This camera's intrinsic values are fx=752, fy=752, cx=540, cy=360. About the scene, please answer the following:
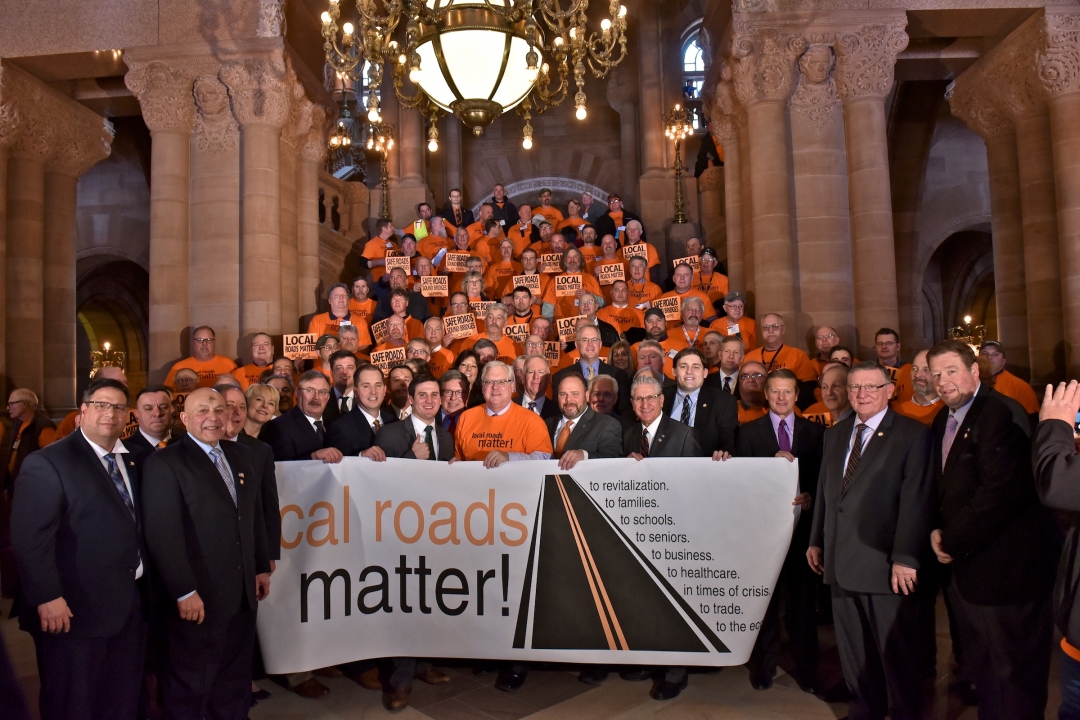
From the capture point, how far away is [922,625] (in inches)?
167

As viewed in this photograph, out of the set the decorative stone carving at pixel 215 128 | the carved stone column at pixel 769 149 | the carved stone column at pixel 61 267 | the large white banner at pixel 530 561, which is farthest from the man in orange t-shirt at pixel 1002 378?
the carved stone column at pixel 61 267

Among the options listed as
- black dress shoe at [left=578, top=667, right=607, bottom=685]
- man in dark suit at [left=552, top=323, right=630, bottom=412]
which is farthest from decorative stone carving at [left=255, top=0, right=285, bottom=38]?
black dress shoe at [left=578, top=667, right=607, bottom=685]

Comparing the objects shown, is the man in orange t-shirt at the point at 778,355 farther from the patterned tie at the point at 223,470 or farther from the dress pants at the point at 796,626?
the patterned tie at the point at 223,470

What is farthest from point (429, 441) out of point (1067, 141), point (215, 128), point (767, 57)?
point (1067, 141)

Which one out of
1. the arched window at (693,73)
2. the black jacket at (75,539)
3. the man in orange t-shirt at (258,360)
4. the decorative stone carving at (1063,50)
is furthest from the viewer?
the arched window at (693,73)

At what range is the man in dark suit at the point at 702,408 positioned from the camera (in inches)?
210

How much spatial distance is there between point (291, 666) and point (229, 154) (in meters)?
7.50

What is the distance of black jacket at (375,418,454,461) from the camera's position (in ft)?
16.2

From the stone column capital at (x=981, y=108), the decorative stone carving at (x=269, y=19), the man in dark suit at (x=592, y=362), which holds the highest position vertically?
the decorative stone carving at (x=269, y=19)

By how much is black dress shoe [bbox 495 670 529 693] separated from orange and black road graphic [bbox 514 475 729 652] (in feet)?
0.86

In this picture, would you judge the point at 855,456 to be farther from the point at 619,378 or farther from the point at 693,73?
the point at 693,73

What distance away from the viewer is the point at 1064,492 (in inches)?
110

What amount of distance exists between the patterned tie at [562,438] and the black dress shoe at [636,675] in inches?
55.8

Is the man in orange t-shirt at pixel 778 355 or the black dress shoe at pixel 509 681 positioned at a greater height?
the man in orange t-shirt at pixel 778 355
